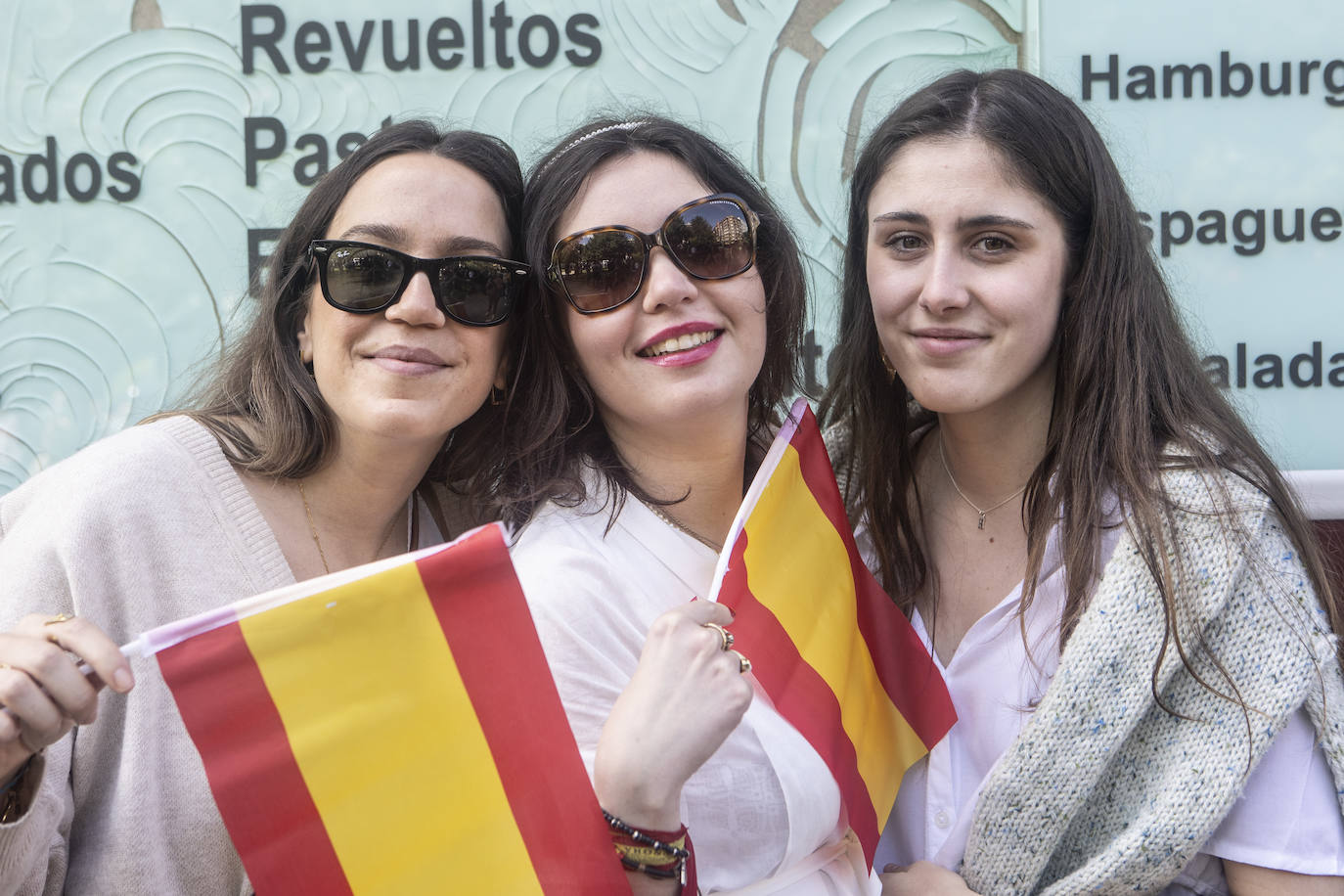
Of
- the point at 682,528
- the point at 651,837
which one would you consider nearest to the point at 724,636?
the point at 651,837

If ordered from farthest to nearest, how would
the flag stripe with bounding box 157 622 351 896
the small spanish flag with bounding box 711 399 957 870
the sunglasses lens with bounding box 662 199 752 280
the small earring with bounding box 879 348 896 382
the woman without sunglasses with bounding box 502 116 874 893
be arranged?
the small earring with bounding box 879 348 896 382 < the sunglasses lens with bounding box 662 199 752 280 < the small spanish flag with bounding box 711 399 957 870 < the woman without sunglasses with bounding box 502 116 874 893 < the flag stripe with bounding box 157 622 351 896

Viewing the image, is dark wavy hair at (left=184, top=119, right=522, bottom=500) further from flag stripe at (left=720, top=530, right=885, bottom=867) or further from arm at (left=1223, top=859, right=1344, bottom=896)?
arm at (left=1223, top=859, right=1344, bottom=896)

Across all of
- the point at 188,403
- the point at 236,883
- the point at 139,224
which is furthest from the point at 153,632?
the point at 139,224

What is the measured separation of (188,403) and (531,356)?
1.08m

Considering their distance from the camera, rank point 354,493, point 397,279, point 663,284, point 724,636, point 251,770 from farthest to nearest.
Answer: point 354,493
point 397,279
point 663,284
point 724,636
point 251,770

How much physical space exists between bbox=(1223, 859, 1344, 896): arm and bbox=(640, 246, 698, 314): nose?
53.5 inches

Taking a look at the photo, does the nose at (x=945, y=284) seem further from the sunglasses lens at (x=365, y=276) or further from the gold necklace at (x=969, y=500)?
the sunglasses lens at (x=365, y=276)

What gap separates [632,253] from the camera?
187 centimetres

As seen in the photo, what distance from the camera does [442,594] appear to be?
1.51 m

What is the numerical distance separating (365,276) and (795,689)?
42.7 inches

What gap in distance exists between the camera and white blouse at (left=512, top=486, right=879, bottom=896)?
167 cm

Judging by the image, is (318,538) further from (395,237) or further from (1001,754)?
(1001,754)

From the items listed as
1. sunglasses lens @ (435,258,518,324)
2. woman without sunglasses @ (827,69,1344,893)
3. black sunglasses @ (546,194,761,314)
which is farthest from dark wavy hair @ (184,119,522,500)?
woman without sunglasses @ (827,69,1344,893)

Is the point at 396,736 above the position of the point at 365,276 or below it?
below
